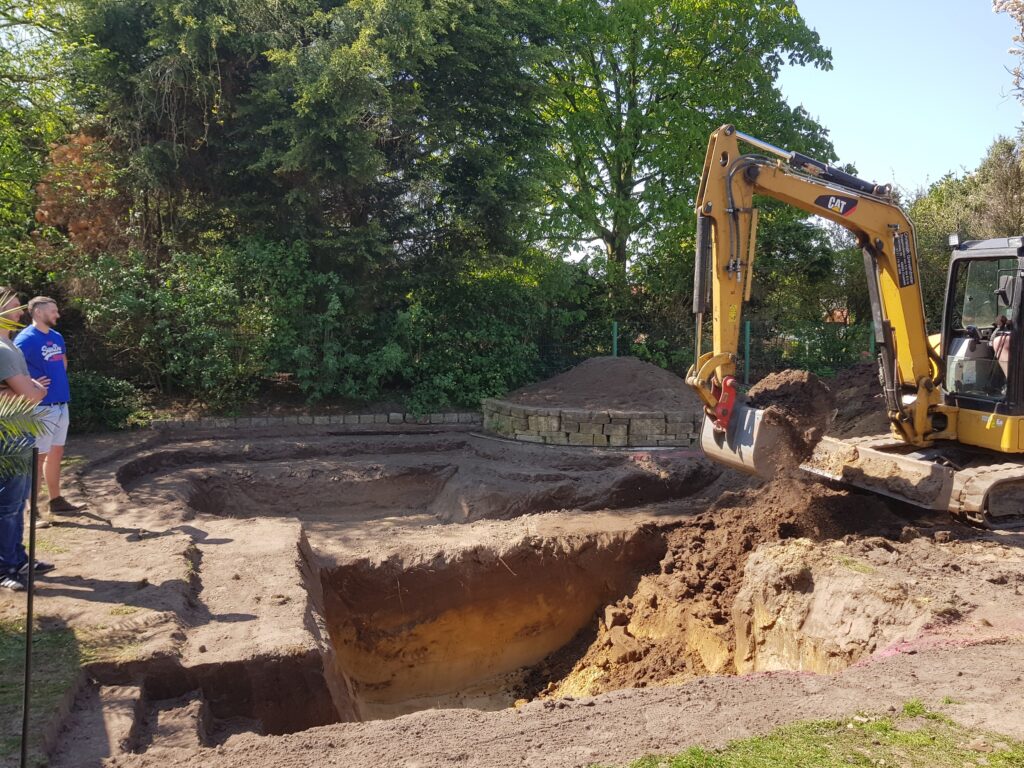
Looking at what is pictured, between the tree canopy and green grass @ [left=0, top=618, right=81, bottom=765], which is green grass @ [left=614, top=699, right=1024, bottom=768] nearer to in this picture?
green grass @ [left=0, top=618, right=81, bottom=765]

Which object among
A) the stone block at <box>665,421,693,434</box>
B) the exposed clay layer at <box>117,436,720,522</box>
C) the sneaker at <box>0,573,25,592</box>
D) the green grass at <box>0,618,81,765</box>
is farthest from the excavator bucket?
the sneaker at <box>0,573,25,592</box>

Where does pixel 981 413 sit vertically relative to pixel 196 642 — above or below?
above

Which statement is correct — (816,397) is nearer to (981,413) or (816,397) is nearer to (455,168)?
(981,413)

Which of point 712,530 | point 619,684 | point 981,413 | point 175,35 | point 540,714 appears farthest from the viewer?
point 175,35

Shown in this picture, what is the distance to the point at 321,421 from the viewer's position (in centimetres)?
1230

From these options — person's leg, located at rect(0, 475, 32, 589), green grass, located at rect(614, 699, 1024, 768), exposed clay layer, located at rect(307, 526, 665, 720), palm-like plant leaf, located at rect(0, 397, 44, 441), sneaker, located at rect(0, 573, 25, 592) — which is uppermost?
palm-like plant leaf, located at rect(0, 397, 44, 441)

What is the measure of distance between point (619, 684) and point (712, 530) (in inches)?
74.6

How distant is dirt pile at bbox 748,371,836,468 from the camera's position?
742 cm

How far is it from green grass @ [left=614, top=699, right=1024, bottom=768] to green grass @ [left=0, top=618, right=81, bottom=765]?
286cm

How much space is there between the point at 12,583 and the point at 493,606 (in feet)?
13.8

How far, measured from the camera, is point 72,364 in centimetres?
1223

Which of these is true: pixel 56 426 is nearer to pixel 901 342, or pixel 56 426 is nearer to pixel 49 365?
pixel 49 365

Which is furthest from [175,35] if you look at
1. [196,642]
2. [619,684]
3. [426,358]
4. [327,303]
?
[619,684]

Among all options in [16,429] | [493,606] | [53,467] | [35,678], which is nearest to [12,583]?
[35,678]
